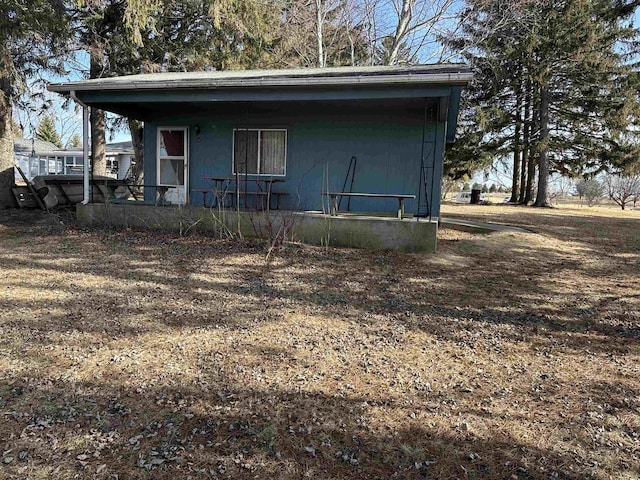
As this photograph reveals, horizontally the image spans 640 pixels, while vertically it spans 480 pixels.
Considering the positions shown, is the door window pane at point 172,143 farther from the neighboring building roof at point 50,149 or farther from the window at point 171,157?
the neighboring building roof at point 50,149

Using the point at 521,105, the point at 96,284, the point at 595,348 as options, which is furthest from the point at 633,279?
the point at 521,105

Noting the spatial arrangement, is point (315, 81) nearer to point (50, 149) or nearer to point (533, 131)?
point (533, 131)

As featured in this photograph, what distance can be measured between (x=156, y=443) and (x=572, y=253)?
7788mm

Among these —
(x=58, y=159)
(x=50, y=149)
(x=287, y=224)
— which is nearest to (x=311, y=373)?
(x=287, y=224)

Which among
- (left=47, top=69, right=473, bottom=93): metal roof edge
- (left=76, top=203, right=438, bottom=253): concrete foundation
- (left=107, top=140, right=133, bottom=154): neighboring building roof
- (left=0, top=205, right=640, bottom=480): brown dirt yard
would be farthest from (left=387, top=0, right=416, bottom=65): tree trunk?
(left=107, top=140, right=133, bottom=154): neighboring building roof

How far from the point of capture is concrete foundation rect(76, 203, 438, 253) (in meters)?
7.01

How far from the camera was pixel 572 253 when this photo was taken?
779 cm

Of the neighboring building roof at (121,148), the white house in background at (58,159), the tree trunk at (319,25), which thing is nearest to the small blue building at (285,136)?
the tree trunk at (319,25)

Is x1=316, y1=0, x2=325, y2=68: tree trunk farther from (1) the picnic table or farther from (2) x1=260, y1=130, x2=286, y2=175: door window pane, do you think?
(1) the picnic table

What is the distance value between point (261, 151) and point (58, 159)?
27.5 metres

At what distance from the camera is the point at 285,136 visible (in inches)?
357

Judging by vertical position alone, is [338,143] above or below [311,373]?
above

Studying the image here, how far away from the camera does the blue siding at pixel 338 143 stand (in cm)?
850

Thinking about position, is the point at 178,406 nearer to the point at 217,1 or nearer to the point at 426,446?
the point at 426,446
